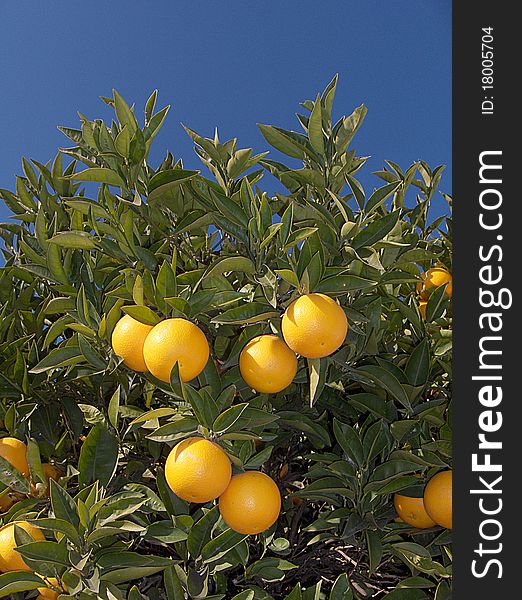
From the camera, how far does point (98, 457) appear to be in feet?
5.12

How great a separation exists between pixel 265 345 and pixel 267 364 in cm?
5

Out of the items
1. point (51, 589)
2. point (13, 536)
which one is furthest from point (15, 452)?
point (51, 589)

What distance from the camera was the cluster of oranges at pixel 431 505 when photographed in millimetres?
1521

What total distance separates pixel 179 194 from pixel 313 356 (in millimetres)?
614

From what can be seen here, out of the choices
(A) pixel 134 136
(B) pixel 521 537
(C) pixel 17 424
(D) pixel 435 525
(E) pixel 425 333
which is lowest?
(B) pixel 521 537

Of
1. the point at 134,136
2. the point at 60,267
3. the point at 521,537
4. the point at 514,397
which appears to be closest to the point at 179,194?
the point at 134,136

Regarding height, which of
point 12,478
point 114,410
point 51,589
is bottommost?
point 51,589

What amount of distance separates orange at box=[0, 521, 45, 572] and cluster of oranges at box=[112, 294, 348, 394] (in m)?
0.44

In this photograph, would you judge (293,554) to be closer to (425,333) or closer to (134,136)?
(425,333)

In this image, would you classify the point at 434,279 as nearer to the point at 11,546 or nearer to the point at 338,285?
the point at 338,285

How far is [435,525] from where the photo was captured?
5.50 feet

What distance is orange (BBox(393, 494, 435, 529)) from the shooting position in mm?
1623

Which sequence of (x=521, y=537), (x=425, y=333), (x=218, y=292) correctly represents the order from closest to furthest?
(x=521, y=537)
(x=218, y=292)
(x=425, y=333)

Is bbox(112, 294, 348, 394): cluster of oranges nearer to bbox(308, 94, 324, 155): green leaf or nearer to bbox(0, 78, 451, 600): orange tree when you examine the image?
bbox(0, 78, 451, 600): orange tree
